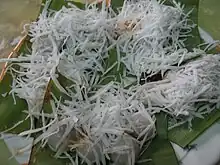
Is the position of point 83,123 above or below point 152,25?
below

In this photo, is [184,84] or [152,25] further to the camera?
[152,25]

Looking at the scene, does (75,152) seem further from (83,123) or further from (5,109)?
(5,109)

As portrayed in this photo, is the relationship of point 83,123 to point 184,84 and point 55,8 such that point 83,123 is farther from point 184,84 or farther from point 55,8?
point 55,8

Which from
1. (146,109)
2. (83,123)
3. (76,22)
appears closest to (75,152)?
(83,123)

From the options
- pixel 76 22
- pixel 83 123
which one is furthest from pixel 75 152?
pixel 76 22

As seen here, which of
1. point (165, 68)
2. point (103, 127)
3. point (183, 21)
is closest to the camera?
point (103, 127)

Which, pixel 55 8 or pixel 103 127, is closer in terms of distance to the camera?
pixel 103 127

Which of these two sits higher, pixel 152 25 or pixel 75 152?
pixel 152 25

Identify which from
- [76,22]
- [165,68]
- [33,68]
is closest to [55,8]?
[76,22]

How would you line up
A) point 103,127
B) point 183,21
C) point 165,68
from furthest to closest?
point 183,21 → point 165,68 → point 103,127
